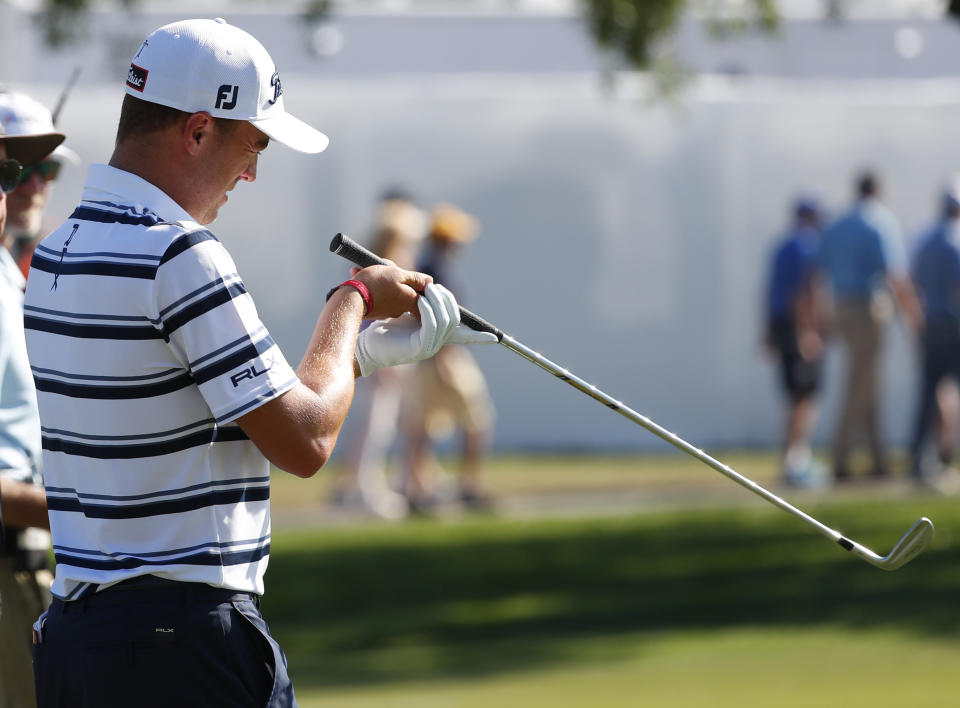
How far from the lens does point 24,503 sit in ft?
12.6

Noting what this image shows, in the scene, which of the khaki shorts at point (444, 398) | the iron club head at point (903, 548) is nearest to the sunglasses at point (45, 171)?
the iron club head at point (903, 548)

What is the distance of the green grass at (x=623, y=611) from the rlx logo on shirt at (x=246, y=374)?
4597 mm

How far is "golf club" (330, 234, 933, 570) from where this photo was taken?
341 centimetres

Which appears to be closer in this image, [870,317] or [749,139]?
[870,317]

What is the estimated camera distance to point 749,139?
18.3 m

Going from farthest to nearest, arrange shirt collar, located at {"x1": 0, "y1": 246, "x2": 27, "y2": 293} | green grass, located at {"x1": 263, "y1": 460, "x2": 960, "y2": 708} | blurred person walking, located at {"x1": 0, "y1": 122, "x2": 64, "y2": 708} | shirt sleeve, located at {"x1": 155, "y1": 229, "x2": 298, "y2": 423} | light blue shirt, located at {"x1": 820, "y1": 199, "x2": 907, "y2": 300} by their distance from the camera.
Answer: light blue shirt, located at {"x1": 820, "y1": 199, "x2": 907, "y2": 300} → green grass, located at {"x1": 263, "y1": 460, "x2": 960, "y2": 708} → shirt collar, located at {"x1": 0, "y1": 246, "x2": 27, "y2": 293} → blurred person walking, located at {"x1": 0, "y1": 122, "x2": 64, "y2": 708} → shirt sleeve, located at {"x1": 155, "y1": 229, "x2": 298, "y2": 423}

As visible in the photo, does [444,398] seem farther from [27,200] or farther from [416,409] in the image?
[27,200]

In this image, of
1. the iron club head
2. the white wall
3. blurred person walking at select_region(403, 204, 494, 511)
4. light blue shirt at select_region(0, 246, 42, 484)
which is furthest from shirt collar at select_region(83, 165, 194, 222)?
the white wall

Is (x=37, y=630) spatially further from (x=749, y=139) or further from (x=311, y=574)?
(x=749, y=139)

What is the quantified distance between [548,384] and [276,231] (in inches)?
127

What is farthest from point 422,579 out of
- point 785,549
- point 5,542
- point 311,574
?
point 5,542

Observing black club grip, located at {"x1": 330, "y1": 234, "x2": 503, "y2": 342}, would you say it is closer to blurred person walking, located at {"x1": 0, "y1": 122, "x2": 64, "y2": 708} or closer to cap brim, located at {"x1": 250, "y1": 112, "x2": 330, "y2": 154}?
cap brim, located at {"x1": 250, "y1": 112, "x2": 330, "y2": 154}

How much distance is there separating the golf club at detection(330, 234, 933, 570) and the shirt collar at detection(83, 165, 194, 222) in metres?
0.39

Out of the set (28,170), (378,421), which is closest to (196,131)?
(28,170)
